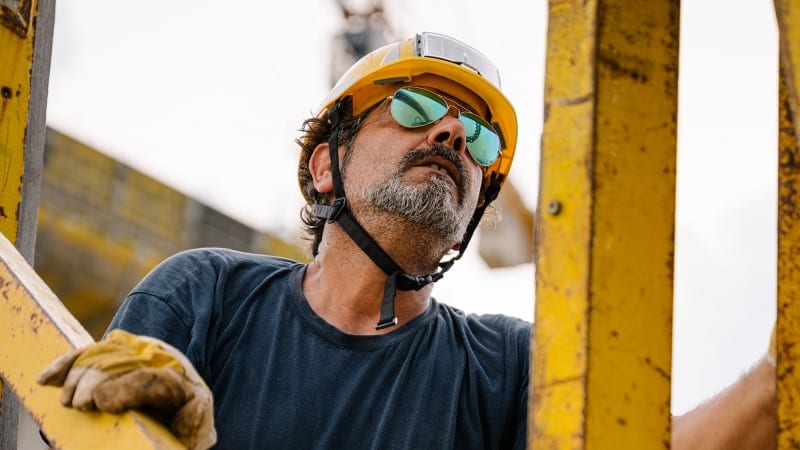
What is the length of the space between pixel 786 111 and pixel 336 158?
2301mm

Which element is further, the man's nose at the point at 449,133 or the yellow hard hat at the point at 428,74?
the yellow hard hat at the point at 428,74

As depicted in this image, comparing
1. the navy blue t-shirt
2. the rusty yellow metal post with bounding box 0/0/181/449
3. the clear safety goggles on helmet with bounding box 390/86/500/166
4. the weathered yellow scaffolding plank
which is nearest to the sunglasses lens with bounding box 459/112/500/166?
the clear safety goggles on helmet with bounding box 390/86/500/166

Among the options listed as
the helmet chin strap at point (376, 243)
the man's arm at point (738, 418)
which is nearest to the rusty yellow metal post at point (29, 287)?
the helmet chin strap at point (376, 243)

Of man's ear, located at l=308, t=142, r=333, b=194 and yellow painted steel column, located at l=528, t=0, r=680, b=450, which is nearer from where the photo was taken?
yellow painted steel column, located at l=528, t=0, r=680, b=450

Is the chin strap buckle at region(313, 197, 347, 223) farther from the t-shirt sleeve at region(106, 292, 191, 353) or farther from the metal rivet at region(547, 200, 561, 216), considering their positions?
the metal rivet at region(547, 200, 561, 216)

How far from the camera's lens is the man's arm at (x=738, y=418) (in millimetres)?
2229

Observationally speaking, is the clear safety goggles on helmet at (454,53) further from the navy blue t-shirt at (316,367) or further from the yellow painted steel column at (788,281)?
the yellow painted steel column at (788,281)

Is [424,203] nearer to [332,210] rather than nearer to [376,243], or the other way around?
[376,243]

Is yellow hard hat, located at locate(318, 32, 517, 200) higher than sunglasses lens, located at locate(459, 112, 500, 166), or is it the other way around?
yellow hard hat, located at locate(318, 32, 517, 200)

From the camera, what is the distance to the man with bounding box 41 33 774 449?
10.0 ft

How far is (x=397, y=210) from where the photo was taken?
3613mm

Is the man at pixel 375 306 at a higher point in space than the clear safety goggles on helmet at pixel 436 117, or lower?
lower

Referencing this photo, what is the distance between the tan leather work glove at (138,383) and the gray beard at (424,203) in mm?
1795

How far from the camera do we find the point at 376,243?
3.65 m
